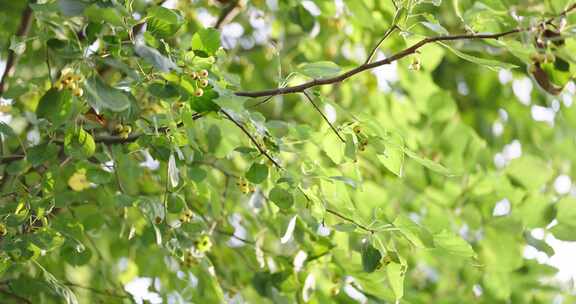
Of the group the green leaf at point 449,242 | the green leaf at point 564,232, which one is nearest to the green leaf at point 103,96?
the green leaf at point 449,242

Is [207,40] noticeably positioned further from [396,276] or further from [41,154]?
[396,276]

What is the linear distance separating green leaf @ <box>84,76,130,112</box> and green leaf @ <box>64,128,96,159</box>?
139 mm

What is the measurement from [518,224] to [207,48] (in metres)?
0.76

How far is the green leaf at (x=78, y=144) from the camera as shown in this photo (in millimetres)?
934

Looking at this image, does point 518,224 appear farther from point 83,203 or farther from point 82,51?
point 82,51

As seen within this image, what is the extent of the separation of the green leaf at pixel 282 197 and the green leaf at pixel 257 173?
29mm

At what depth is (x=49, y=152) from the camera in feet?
3.29

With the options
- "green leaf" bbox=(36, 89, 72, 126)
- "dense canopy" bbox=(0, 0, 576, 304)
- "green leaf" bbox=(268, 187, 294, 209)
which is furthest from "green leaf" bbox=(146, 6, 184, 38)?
"green leaf" bbox=(268, 187, 294, 209)

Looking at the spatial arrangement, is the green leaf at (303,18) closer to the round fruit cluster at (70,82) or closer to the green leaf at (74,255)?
the green leaf at (74,255)

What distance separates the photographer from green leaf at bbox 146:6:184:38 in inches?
32.5

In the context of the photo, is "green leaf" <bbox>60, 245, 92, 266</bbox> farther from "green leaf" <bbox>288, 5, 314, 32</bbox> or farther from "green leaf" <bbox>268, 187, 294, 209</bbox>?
"green leaf" <bbox>288, 5, 314, 32</bbox>

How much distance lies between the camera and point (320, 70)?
0.90 m

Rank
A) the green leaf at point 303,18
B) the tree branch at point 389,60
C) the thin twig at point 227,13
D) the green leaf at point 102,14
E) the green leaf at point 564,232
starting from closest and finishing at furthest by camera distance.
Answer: the green leaf at point 102,14 → the tree branch at point 389,60 → the green leaf at point 564,232 → the green leaf at point 303,18 → the thin twig at point 227,13

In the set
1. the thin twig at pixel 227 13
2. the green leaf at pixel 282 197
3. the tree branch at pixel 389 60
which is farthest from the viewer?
the thin twig at pixel 227 13
